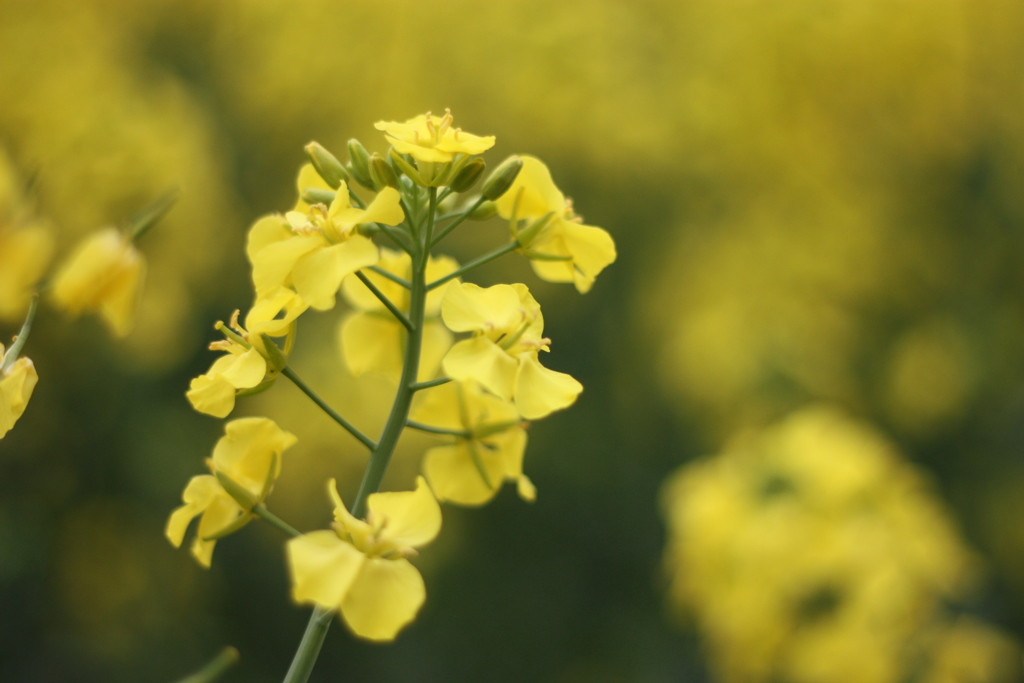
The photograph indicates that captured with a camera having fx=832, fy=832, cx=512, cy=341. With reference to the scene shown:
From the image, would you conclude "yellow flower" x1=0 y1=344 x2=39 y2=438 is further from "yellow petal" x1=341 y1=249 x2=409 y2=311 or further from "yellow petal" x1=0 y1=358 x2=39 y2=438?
"yellow petal" x1=341 y1=249 x2=409 y2=311

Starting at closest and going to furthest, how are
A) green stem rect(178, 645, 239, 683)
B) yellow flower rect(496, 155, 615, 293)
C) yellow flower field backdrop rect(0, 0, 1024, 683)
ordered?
1. green stem rect(178, 645, 239, 683)
2. yellow flower rect(496, 155, 615, 293)
3. yellow flower field backdrop rect(0, 0, 1024, 683)

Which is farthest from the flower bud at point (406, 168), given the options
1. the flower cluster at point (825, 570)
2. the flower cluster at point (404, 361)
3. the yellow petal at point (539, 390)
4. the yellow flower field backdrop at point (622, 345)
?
the flower cluster at point (825, 570)

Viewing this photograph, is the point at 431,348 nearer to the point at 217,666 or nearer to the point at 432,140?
the point at 432,140

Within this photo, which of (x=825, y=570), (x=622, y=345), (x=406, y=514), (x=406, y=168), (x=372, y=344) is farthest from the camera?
(x=622, y=345)

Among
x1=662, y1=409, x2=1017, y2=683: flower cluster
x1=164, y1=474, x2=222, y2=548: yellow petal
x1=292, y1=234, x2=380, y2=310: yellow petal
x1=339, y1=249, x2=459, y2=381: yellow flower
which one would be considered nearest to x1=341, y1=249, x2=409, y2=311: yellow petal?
x1=339, y1=249, x2=459, y2=381: yellow flower

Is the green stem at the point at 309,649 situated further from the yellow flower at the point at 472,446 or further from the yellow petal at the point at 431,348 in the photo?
the yellow petal at the point at 431,348

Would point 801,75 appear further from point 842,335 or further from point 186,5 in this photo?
point 186,5

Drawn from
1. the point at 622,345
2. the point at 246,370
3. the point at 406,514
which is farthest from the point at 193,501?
the point at 622,345
